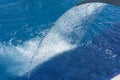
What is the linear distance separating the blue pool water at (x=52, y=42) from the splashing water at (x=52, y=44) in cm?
2

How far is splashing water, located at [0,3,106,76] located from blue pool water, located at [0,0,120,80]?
0.07 ft

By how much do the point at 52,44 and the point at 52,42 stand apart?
7.1 inches

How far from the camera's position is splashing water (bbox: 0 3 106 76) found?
5699mm

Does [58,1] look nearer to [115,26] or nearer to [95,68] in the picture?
[115,26]

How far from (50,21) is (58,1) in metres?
1.40

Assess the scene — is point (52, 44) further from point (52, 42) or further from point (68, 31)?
point (68, 31)

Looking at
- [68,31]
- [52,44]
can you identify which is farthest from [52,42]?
[68,31]

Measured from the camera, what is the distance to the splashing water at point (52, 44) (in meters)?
5.70

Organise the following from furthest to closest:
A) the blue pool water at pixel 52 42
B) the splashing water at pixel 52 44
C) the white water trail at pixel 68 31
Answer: the white water trail at pixel 68 31, the splashing water at pixel 52 44, the blue pool water at pixel 52 42

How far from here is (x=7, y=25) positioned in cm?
708

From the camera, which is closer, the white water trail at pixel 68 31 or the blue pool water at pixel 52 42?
the blue pool water at pixel 52 42

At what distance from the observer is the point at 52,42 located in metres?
6.64

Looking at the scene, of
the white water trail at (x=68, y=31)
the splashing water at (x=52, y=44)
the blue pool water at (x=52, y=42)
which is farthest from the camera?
the white water trail at (x=68, y=31)

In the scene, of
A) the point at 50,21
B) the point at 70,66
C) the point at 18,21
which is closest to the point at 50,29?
the point at 50,21
